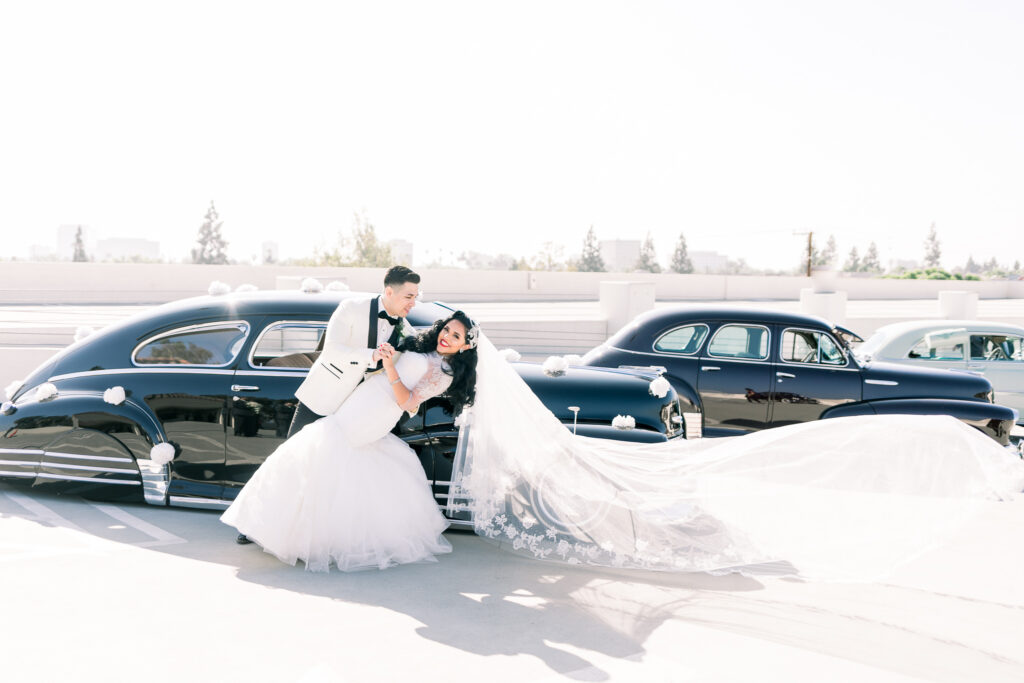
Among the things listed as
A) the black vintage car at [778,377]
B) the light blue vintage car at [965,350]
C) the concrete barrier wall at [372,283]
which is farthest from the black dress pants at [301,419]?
the concrete barrier wall at [372,283]

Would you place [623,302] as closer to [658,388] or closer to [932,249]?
[658,388]

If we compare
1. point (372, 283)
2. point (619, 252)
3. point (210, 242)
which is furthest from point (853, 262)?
point (372, 283)

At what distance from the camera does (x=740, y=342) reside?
8320 millimetres

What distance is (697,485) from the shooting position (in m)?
5.35

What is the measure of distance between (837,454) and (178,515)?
4.57 metres

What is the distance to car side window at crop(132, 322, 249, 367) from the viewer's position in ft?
19.4

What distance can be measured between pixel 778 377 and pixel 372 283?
27839 millimetres

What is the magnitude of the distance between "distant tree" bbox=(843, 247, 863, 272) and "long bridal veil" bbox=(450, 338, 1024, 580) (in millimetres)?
165707

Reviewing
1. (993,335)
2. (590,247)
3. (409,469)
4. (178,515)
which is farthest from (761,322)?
(590,247)

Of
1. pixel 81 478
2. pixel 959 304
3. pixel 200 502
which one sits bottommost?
pixel 200 502

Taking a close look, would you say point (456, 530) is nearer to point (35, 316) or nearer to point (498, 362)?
point (498, 362)

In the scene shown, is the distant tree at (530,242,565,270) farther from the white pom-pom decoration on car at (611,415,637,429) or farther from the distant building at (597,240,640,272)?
the white pom-pom decoration on car at (611,415,637,429)

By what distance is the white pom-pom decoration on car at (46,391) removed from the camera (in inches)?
237

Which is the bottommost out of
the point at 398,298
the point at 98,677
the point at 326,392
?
the point at 98,677
